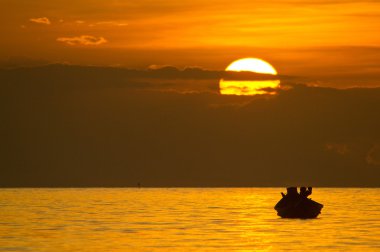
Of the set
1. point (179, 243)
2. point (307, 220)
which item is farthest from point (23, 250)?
point (307, 220)

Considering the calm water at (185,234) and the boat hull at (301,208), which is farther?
the boat hull at (301,208)

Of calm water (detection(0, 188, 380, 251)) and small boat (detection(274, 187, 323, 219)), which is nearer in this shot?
calm water (detection(0, 188, 380, 251))

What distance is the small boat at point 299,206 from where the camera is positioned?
11006 centimetres

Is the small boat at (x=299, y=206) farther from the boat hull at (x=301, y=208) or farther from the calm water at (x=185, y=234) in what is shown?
the calm water at (x=185, y=234)

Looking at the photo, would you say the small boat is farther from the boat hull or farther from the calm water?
the calm water

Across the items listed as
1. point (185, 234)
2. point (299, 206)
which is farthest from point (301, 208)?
point (185, 234)

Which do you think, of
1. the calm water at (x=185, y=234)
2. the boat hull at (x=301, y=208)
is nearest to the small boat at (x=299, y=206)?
the boat hull at (x=301, y=208)

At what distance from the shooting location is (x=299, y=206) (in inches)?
4333

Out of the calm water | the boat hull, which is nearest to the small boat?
the boat hull

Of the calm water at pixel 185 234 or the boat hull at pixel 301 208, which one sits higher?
the boat hull at pixel 301 208

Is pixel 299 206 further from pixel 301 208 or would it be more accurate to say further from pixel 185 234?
pixel 185 234

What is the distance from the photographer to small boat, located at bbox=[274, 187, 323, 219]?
110062mm

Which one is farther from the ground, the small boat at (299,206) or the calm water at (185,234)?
the small boat at (299,206)

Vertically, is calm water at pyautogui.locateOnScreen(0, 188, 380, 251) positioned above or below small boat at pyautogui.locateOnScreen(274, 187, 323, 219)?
below
